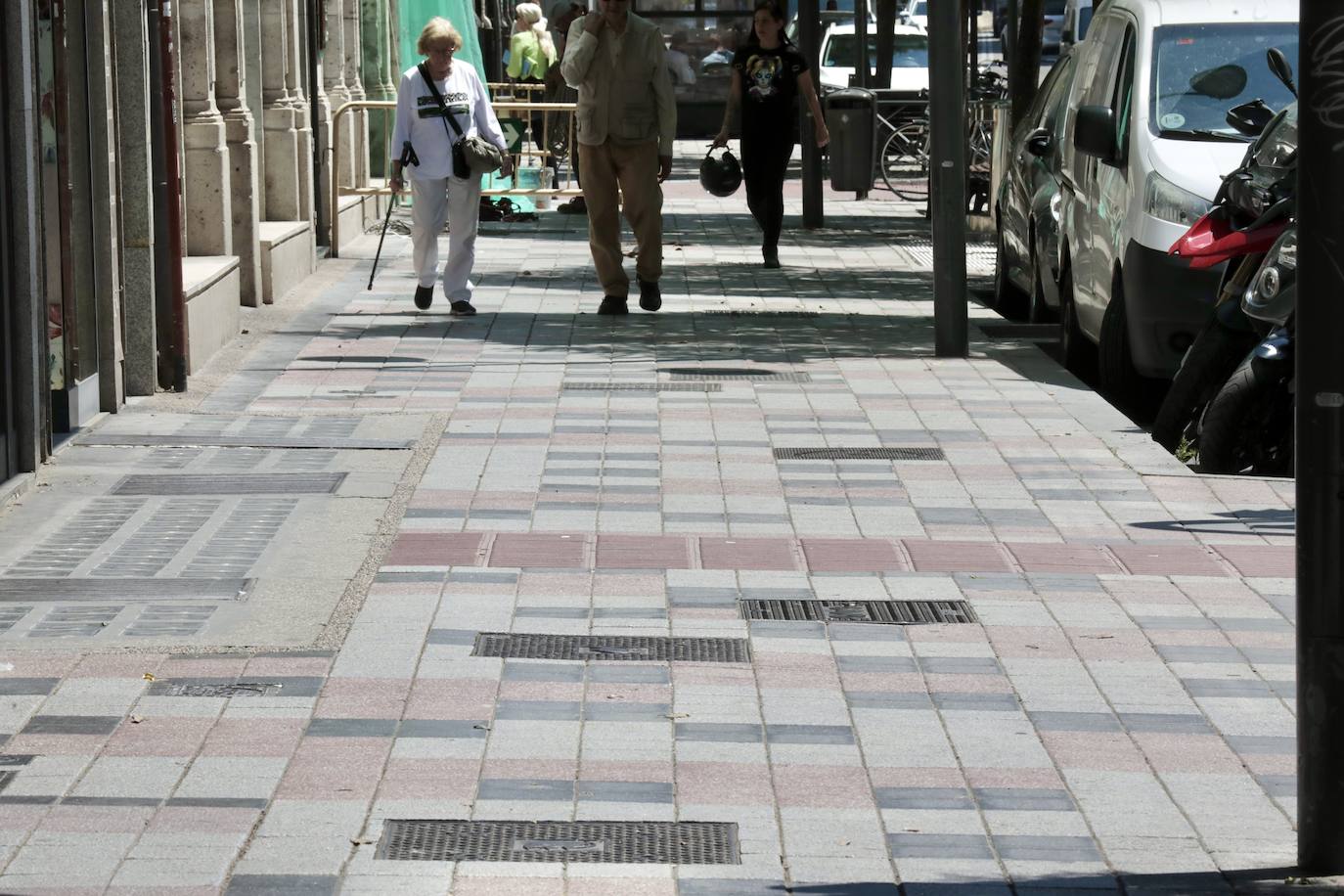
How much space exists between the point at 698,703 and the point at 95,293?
5377 millimetres

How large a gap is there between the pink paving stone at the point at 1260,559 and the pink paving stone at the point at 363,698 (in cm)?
281

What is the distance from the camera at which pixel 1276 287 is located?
30.2ft

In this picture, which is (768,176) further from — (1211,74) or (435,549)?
(435,549)

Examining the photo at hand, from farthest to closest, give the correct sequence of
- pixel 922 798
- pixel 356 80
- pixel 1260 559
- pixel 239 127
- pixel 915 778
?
1. pixel 356 80
2. pixel 239 127
3. pixel 1260 559
4. pixel 915 778
5. pixel 922 798

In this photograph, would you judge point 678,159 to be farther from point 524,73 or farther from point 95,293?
point 95,293

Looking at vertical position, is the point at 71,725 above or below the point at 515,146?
below

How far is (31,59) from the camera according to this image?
8.92 metres

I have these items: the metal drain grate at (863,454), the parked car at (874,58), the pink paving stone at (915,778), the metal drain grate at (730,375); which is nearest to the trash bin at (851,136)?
the metal drain grate at (730,375)

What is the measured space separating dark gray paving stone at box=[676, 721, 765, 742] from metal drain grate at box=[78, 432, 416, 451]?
4208 mm

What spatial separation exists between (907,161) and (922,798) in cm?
2435

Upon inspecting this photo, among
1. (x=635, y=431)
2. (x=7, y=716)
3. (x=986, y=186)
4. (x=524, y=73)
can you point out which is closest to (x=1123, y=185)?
(x=635, y=431)

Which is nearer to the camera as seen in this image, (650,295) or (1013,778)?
(1013,778)

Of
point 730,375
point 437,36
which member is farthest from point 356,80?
point 730,375

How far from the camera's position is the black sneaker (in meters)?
15.0
